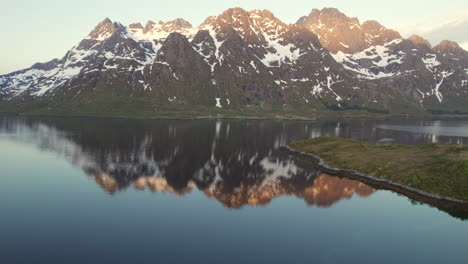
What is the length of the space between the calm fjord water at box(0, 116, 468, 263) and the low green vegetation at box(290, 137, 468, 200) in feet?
29.7

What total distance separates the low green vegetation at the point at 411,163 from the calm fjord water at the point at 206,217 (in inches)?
356

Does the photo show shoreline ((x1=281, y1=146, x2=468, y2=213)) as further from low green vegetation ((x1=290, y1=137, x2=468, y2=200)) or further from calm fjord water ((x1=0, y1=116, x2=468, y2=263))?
calm fjord water ((x1=0, y1=116, x2=468, y2=263))

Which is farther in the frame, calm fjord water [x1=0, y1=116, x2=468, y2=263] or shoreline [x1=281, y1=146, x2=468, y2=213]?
shoreline [x1=281, y1=146, x2=468, y2=213]

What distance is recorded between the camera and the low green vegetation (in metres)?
83.8

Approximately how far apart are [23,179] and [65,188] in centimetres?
1846

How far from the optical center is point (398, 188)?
299ft

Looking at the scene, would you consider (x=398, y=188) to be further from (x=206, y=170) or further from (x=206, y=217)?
(x=206, y=170)

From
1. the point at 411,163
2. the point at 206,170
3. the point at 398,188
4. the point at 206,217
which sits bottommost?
the point at 206,217

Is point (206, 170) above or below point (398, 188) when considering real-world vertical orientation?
below

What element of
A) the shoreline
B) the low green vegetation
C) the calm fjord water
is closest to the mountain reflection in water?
the calm fjord water

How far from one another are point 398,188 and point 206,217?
5386 cm

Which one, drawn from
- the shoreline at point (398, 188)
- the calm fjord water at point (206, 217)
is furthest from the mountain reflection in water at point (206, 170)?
the shoreline at point (398, 188)

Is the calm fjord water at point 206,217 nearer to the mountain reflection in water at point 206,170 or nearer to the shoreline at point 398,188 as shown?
the mountain reflection in water at point 206,170

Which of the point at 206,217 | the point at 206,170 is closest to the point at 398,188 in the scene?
the point at 206,217
